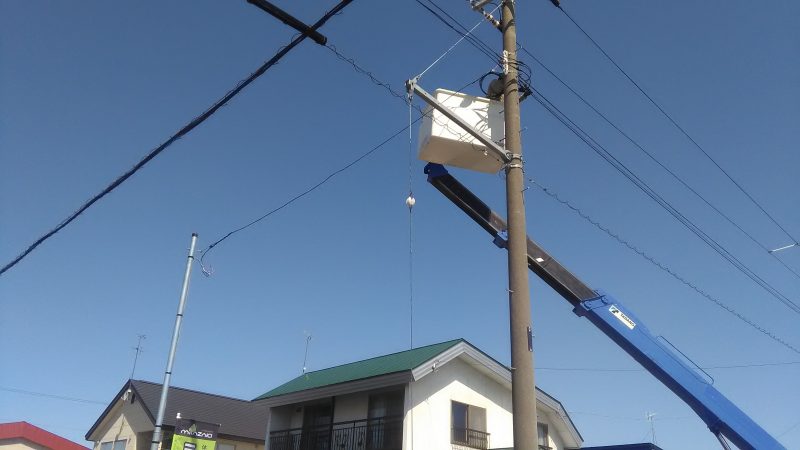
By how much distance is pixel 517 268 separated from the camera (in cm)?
923

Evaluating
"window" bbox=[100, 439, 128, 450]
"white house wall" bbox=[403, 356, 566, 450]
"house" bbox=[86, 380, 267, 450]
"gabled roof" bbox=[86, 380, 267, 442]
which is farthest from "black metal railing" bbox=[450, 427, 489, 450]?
"window" bbox=[100, 439, 128, 450]

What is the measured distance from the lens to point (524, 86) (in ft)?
36.2

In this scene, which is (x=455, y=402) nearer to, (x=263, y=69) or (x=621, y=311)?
(x=621, y=311)

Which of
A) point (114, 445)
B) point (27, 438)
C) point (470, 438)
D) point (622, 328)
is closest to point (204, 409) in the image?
point (114, 445)

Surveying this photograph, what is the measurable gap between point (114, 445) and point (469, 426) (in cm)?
1853

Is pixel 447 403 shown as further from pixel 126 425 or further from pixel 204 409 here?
pixel 126 425

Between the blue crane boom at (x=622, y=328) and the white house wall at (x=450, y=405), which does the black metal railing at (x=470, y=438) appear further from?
the blue crane boom at (x=622, y=328)

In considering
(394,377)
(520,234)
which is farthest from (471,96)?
(394,377)

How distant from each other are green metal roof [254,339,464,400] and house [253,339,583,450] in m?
0.07

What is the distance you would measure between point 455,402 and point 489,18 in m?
13.7

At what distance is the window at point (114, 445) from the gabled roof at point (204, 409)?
0.97 m

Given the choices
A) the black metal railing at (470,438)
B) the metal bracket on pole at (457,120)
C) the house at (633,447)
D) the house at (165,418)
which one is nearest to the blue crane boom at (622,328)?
the metal bracket on pole at (457,120)

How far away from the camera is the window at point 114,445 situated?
1181 inches

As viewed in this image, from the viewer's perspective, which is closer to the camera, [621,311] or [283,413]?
[621,311]
